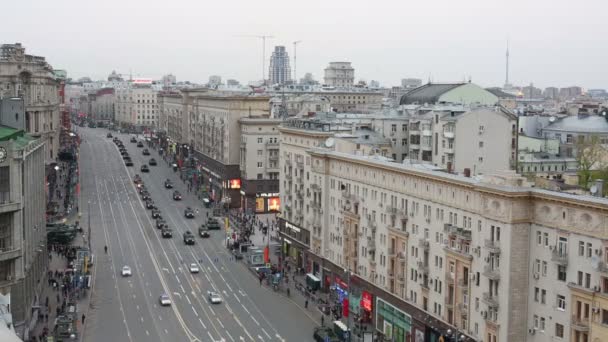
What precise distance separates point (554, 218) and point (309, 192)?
150 feet

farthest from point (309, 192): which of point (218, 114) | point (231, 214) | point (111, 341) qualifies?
point (218, 114)

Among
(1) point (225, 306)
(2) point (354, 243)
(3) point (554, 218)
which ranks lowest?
(1) point (225, 306)

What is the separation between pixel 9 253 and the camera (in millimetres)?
65500

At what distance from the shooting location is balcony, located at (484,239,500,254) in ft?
178

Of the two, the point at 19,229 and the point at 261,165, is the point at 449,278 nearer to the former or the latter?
the point at 19,229

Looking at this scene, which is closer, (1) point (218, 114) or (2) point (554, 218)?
(2) point (554, 218)

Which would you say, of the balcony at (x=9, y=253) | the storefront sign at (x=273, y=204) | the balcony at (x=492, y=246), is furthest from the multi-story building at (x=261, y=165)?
the balcony at (x=492, y=246)

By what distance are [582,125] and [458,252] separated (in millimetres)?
61090

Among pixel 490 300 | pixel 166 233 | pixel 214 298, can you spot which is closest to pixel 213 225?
pixel 166 233

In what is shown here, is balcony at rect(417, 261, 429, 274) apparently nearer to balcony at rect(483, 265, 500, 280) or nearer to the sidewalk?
balcony at rect(483, 265, 500, 280)

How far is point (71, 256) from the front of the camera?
99.2 metres

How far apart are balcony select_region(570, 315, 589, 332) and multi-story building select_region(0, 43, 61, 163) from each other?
83.7 meters

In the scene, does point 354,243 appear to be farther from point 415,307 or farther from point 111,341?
point 111,341

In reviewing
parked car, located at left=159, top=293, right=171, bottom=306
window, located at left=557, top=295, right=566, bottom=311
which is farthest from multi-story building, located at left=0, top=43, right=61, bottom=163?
window, located at left=557, top=295, right=566, bottom=311
